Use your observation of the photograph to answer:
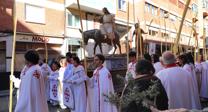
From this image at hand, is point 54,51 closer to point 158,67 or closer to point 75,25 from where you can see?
point 75,25

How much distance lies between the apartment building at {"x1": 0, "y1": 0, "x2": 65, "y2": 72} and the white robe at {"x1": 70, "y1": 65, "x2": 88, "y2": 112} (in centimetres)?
1042

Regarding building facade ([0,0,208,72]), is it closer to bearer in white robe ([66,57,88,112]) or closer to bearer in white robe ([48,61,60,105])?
bearer in white robe ([48,61,60,105])

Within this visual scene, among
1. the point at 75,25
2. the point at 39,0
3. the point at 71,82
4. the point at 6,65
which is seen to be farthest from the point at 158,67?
the point at 75,25

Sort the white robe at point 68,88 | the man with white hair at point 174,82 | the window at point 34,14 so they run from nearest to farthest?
the man with white hair at point 174,82 → the white robe at point 68,88 → the window at point 34,14

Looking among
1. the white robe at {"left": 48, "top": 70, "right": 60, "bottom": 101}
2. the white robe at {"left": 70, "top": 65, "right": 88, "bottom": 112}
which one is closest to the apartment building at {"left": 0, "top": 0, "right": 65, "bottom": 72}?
the white robe at {"left": 48, "top": 70, "right": 60, "bottom": 101}

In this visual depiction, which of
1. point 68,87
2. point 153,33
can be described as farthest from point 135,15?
point 68,87

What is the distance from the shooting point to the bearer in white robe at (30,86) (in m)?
6.27

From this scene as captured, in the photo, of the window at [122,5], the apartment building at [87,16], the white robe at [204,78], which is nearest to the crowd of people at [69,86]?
the white robe at [204,78]

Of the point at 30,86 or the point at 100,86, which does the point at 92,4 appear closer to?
the point at 100,86

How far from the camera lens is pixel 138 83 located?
392 centimetres

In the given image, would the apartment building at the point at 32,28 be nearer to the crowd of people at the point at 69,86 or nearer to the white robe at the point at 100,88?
the crowd of people at the point at 69,86

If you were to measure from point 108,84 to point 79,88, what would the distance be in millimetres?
1473

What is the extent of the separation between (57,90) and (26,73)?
656 cm

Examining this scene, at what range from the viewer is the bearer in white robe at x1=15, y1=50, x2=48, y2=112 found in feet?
20.6
